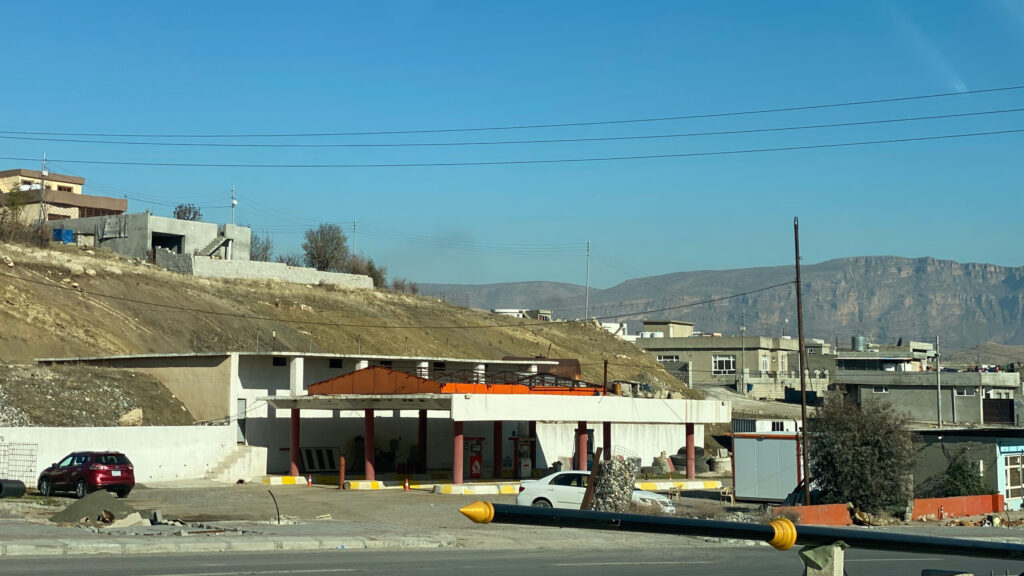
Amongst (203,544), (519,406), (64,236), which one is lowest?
(203,544)

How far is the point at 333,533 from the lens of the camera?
958 inches

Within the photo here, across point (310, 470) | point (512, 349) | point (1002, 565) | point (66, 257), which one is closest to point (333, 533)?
point (1002, 565)

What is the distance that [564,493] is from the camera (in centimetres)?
3147

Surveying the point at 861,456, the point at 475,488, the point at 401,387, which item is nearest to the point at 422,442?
the point at 401,387

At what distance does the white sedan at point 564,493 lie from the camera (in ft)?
102

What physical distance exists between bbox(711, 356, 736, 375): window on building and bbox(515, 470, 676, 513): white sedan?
8590 cm

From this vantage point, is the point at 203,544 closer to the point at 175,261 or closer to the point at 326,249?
the point at 175,261

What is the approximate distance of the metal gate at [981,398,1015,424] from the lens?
286 ft

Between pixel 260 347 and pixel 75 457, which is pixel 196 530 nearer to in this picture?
pixel 75 457

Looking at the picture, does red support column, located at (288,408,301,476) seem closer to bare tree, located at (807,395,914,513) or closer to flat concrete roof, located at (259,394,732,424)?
flat concrete roof, located at (259,394,732,424)

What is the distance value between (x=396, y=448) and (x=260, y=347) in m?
25.9

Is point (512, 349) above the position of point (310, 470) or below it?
above

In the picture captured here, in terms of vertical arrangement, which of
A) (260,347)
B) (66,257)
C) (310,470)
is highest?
(66,257)

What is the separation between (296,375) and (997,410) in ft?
216
